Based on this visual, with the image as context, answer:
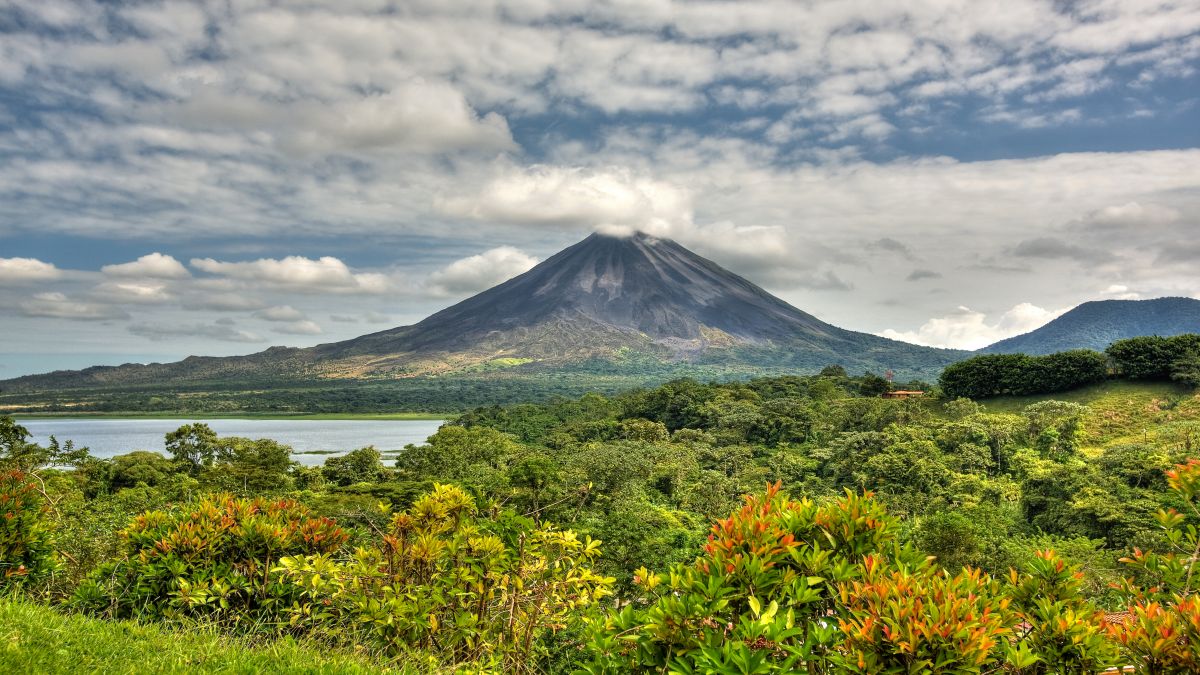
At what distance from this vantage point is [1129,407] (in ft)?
132

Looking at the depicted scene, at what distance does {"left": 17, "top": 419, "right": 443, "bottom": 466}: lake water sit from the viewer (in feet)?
245

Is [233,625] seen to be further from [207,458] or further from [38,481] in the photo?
[207,458]

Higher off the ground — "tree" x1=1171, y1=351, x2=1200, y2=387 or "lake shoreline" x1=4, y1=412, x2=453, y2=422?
"tree" x1=1171, y1=351, x2=1200, y2=387

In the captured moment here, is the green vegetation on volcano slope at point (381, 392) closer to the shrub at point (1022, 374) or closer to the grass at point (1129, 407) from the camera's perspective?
the shrub at point (1022, 374)

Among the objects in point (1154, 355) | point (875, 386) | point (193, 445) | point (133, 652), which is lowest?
point (193, 445)

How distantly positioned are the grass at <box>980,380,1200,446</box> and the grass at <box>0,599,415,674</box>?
4069 cm

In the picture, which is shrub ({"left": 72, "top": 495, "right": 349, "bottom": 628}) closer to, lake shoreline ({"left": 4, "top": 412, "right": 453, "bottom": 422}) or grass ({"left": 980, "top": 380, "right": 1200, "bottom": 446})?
grass ({"left": 980, "top": 380, "right": 1200, "bottom": 446})

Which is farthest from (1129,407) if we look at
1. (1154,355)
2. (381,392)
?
(381,392)

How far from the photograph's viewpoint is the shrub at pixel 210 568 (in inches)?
176

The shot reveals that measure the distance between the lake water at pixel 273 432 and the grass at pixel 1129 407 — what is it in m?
56.6

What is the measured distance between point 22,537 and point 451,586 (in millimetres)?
3364

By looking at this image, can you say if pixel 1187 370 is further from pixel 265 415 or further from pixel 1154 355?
pixel 265 415

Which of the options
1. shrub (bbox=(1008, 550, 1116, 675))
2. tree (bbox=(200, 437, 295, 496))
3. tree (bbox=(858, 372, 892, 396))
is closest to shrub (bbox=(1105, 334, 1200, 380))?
tree (bbox=(858, 372, 892, 396))

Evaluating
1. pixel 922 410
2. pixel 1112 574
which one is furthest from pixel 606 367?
pixel 1112 574
